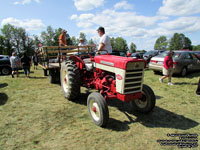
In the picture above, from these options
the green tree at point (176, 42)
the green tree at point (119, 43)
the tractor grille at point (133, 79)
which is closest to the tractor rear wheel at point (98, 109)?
the tractor grille at point (133, 79)

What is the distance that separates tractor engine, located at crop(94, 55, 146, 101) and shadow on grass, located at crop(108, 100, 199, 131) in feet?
2.01

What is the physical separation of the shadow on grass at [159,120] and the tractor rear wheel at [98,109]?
0.27 metres

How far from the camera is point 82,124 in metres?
3.26

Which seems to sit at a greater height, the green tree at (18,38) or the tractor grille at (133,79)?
the green tree at (18,38)

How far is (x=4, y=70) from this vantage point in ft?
35.4

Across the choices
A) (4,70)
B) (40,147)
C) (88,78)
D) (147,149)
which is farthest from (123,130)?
(4,70)

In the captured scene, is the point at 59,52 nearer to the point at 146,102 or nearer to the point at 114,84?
the point at 114,84

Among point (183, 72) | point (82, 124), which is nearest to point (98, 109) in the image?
point (82, 124)

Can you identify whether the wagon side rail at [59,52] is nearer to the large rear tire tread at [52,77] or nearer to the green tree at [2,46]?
the large rear tire tread at [52,77]

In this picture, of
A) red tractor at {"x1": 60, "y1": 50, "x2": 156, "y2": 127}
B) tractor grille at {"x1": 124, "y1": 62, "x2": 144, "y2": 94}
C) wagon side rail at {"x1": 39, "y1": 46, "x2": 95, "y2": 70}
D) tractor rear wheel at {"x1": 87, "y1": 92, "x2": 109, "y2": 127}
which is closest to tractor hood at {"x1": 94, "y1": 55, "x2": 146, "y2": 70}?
red tractor at {"x1": 60, "y1": 50, "x2": 156, "y2": 127}

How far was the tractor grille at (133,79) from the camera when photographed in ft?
9.97

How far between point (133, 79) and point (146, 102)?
87cm

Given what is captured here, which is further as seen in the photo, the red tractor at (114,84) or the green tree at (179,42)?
the green tree at (179,42)

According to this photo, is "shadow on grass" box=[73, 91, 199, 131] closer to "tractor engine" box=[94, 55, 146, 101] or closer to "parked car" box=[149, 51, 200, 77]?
"tractor engine" box=[94, 55, 146, 101]
